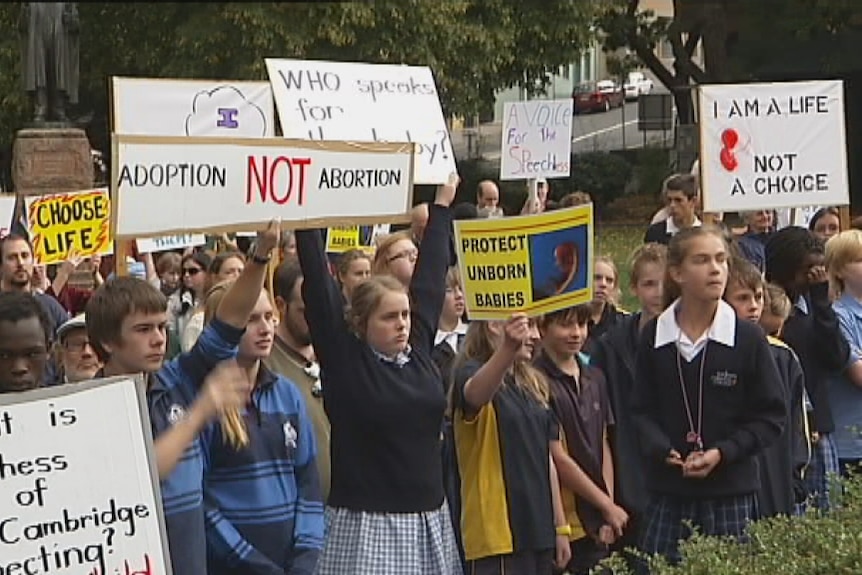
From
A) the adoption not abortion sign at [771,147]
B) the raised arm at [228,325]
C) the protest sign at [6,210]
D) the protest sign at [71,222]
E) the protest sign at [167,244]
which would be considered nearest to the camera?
the raised arm at [228,325]

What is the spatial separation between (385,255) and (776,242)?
184cm

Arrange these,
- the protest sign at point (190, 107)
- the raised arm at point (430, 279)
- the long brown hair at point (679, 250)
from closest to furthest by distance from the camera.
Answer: the raised arm at point (430, 279)
the long brown hair at point (679, 250)
the protest sign at point (190, 107)

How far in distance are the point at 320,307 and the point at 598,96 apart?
43.7 meters

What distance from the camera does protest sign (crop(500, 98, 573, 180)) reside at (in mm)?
14336

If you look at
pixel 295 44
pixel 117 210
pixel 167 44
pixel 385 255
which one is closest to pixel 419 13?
pixel 295 44

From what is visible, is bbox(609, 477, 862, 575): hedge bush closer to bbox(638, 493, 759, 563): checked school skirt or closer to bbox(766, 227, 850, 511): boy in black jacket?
bbox(638, 493, 759, 563): checked school skirt

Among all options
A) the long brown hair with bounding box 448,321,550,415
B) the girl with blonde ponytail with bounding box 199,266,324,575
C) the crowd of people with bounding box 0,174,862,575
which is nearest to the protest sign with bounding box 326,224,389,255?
the crowd of people with bounding box 0,174,862,575

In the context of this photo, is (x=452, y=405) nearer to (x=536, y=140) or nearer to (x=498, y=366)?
(x=498, y=366)

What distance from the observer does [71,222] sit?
1112 centimetres

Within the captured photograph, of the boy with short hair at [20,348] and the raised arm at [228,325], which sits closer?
the boy with short hair at [20,348]

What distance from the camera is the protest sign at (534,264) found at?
6.18 metres

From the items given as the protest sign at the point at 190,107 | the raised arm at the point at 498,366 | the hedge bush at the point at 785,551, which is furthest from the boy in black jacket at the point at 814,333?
the protest sign at the point at 190,107

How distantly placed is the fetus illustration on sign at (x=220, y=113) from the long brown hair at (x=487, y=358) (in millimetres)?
3418

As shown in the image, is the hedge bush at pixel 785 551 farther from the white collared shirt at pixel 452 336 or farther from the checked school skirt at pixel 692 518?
the white collared shirt at pixel 452 336
